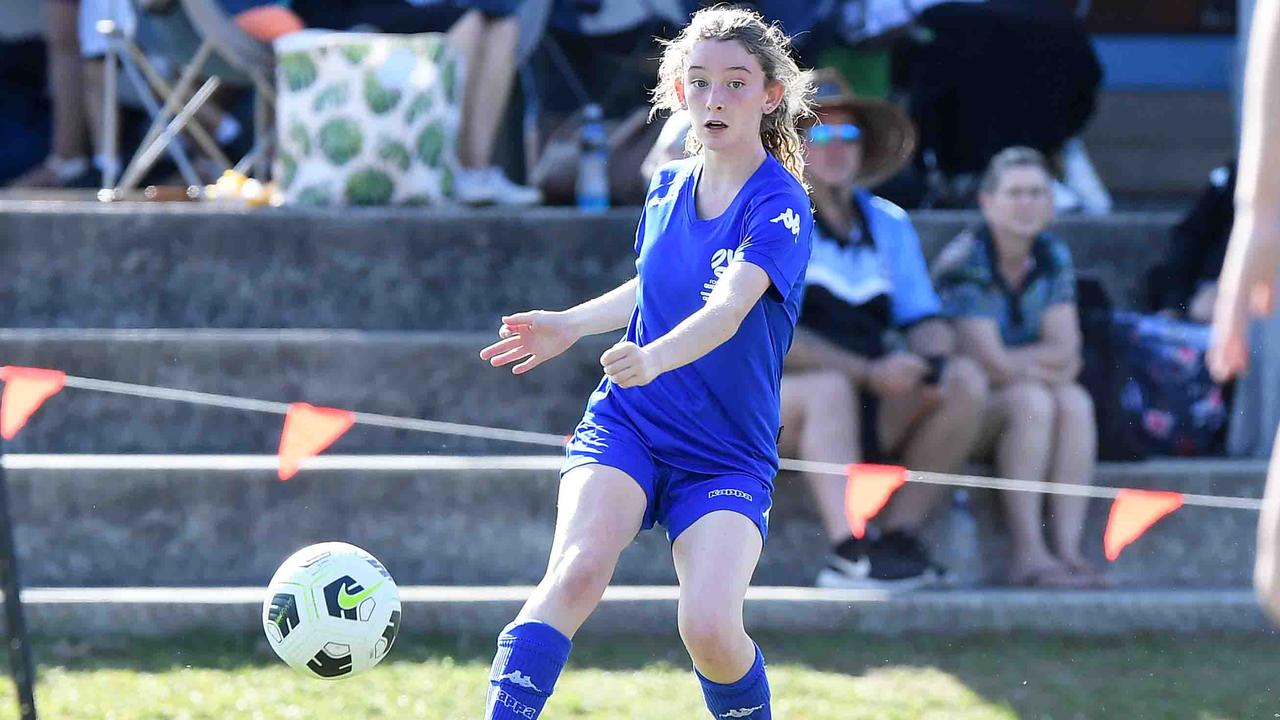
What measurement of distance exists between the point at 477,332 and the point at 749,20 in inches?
128

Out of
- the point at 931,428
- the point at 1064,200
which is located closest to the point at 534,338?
the point at 931,428

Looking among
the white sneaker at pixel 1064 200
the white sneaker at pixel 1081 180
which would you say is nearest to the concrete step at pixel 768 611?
the white sneaker at pixel 1064 200

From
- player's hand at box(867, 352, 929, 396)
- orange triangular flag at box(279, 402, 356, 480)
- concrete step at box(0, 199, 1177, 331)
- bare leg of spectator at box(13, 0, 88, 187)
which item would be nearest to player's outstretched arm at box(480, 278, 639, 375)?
orange triangular flag at box(279, 402, 356, 480)

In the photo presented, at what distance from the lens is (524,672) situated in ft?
11.5

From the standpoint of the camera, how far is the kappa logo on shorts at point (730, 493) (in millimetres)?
3750

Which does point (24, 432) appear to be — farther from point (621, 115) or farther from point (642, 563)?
point (621, 115)

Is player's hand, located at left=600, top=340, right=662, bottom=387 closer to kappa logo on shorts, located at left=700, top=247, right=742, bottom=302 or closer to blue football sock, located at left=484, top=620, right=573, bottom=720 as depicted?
kappa logo on shorts, located at left=700, top=247, right=742, bottom=302

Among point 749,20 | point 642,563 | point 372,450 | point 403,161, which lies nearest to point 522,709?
point 749,20

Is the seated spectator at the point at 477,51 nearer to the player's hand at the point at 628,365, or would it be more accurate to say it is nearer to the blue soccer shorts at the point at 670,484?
the blue soccer shorts at the point at 670,484

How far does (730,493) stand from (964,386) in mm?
2291

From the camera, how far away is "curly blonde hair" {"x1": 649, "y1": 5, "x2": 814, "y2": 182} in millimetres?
3805

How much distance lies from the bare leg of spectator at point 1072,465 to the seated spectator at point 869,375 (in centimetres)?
32

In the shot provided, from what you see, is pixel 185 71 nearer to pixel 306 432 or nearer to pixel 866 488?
pixel 306 432

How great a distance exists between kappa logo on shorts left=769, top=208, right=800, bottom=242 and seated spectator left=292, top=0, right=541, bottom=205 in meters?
3.69
